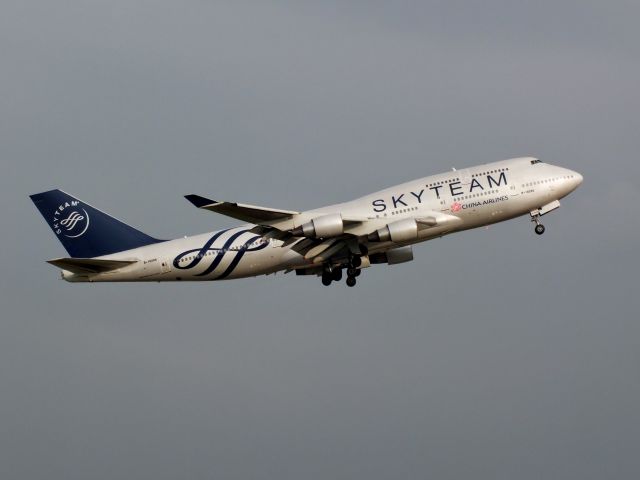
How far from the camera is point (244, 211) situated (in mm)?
64875

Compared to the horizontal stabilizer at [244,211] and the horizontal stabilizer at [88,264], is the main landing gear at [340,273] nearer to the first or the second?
the horizontal stabilizer at [244,211]

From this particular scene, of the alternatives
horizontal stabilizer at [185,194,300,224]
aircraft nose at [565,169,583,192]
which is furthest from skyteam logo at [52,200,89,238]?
aircraft nose at [565,169,583,192]

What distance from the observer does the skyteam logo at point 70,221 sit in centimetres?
7269

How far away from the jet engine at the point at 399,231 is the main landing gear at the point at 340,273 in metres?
3.59

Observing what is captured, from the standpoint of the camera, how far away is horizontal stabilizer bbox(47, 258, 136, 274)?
67.7m

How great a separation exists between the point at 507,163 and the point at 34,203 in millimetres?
26980

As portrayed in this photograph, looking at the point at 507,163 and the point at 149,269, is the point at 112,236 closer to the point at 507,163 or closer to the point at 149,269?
the point at 149,269

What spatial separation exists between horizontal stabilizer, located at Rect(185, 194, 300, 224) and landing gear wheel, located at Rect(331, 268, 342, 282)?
20.4ft

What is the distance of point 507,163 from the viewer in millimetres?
69500

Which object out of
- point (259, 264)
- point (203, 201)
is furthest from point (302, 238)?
point (203, 201)

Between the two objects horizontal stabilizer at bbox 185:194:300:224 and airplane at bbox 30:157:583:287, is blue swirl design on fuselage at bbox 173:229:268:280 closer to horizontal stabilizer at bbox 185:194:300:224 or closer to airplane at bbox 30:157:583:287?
airplane at bbox 30:157:583:287

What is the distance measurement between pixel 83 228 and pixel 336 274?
14590 millimetres

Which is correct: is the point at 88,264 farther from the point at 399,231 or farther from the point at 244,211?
the point at 399,231

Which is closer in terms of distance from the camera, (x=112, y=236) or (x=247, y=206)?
(x=247, y=206)
